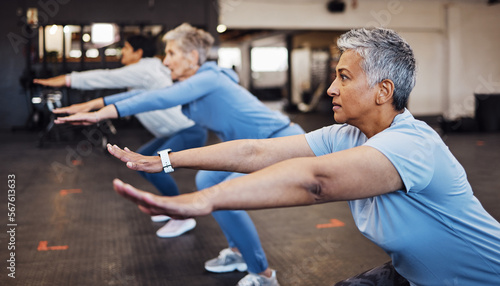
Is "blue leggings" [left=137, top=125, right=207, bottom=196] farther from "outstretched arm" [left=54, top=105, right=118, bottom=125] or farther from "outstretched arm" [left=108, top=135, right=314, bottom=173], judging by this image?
"outstretched arm" [left=108, top=135, right=314, bottom=173]

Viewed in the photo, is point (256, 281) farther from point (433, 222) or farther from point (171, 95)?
point (433, 222)

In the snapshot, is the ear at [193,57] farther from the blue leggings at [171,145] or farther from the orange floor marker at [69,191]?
the orange floor marker at [69,191]

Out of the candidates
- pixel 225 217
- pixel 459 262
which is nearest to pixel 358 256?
pixel 225 217

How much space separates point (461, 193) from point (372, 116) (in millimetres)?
287

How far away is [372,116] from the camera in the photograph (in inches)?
48.4

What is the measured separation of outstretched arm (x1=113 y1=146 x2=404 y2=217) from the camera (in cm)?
85

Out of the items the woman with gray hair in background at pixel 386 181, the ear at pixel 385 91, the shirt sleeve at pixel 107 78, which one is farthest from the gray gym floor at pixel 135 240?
the ear at pixel 385 91

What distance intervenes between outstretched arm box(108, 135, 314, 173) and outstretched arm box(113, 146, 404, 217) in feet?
1.35

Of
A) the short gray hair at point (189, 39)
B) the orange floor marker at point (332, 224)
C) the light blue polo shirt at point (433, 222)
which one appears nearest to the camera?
the light blue polo shirt at point (433, 222)

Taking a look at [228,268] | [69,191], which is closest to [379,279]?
[228,268]

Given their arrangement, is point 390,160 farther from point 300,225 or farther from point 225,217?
point 300,225

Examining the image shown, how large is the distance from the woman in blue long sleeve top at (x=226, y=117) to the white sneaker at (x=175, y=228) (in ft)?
2.22

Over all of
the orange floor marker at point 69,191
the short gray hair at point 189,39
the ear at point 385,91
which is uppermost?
the short gray hair at point 189,39

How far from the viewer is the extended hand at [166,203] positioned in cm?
82
